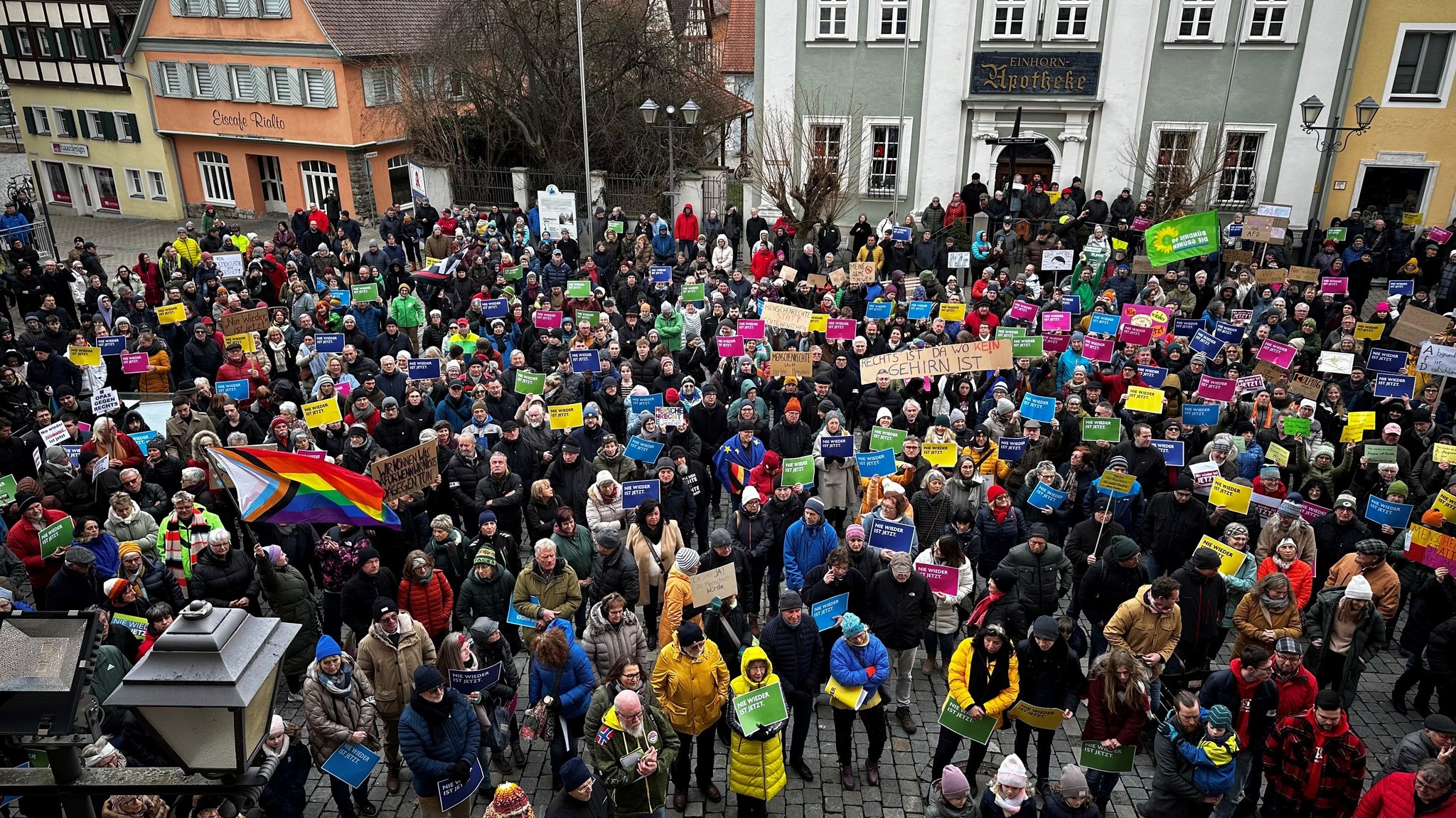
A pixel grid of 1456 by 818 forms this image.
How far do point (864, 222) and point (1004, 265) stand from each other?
3439 millimetres

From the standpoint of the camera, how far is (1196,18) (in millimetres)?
24406

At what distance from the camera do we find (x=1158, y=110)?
25219 millimetres

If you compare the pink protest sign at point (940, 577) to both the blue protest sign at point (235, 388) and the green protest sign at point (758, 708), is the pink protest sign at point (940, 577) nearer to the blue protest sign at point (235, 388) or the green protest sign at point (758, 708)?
the green protest sign at point (758, 708)

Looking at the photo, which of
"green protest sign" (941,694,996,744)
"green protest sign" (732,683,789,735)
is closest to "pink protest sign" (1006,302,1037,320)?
"green protest sign" (941,694,996,744)

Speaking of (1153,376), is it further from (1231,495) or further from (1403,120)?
(1403,120)

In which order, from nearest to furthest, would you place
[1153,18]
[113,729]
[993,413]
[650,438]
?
[113,729] → [650,438] → [993,413] → [1153,18]

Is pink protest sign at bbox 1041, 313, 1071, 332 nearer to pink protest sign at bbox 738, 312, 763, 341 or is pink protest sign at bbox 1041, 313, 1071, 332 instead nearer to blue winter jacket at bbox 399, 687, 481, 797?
pink protest sign at bbox 738, 312, 763, 341

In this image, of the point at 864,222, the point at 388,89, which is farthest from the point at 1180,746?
the point at 388,89

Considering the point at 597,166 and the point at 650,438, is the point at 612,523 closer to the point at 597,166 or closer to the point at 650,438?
the point at 650,438

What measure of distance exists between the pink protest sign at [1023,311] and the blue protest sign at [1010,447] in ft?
17.3

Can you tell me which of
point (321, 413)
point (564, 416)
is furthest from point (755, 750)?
point (321, 413)

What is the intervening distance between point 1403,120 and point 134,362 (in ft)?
94.0

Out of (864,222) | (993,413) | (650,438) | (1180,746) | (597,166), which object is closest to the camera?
(1180,746)

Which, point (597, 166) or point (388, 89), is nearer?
→ point (597, 166)
